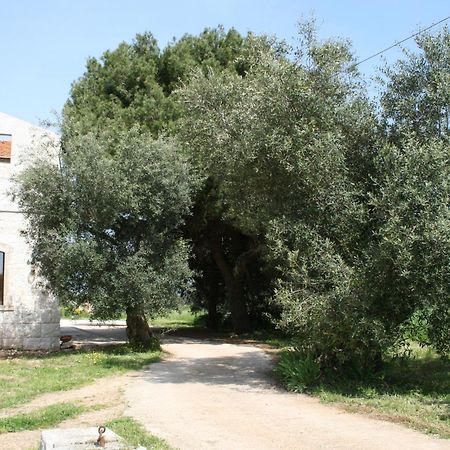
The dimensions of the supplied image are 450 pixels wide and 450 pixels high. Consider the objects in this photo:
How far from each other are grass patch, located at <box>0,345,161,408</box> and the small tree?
1.32 m

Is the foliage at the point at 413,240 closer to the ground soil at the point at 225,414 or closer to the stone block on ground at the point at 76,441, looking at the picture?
the ground soil at the point at 225,414

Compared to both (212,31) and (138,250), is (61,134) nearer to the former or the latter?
(138,250)

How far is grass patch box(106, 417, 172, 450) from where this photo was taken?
795 cm

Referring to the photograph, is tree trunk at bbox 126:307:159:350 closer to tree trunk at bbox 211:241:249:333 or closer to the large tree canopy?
the large tree canopy

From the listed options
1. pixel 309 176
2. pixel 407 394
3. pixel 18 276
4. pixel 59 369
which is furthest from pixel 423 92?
pixel 18 276

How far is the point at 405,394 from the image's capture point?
38.8 ft

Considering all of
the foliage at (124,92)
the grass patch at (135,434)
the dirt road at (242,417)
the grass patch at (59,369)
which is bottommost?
the dirt road at (242,417)

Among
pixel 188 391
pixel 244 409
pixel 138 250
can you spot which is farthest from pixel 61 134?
pixel 244 409

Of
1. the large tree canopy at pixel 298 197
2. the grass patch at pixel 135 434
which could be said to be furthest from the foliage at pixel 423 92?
the grass patch at pixel 135 434

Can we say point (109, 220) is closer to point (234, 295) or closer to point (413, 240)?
point (413, 240)

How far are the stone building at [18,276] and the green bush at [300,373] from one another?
30.0 feet

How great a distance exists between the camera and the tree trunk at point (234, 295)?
87.2 ft

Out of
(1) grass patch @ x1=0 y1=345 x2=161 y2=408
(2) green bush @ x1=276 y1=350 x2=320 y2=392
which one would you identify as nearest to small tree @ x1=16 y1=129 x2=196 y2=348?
(1) grass patch @ x1=0 y1=345 x2=161 y2=408

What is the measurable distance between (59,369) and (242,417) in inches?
→ 285
